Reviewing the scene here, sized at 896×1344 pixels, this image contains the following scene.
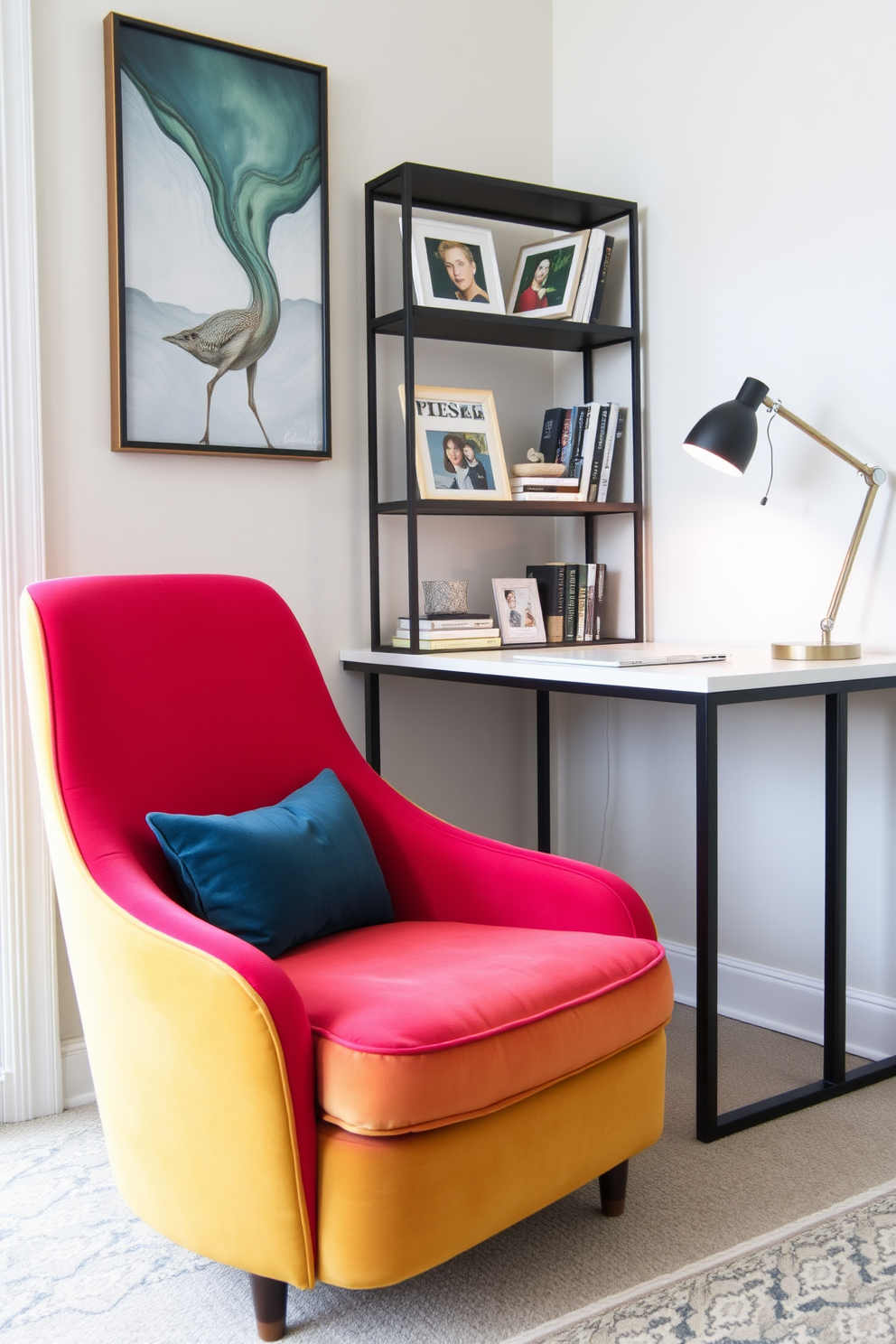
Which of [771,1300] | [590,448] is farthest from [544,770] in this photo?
[771,1300]

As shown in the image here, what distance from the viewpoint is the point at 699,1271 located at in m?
1.57

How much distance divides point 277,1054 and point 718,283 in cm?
192

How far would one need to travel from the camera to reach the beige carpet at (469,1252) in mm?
1504

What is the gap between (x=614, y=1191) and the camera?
1.72 metres

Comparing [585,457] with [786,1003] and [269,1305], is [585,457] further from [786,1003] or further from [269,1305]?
[269,1305]

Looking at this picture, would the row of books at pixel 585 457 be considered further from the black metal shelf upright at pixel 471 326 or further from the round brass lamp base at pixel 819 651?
the round brass lamp base at pixel 819 651

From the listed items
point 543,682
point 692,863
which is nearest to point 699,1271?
point 543,682

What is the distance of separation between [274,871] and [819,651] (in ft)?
3.48

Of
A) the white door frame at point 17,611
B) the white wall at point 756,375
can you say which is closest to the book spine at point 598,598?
the white wall at point 756,375

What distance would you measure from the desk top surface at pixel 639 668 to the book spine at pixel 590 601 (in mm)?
156

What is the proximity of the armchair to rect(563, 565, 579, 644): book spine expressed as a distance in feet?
2.89

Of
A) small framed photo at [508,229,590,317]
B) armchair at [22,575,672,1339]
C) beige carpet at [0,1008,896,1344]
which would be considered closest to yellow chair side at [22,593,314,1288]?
armchair at [22,575,672,1339]

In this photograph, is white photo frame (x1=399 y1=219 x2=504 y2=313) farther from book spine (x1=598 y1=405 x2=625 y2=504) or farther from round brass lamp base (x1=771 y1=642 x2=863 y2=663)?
round brass lamp base (x1=771 y1=642 x2=863 y2=663)

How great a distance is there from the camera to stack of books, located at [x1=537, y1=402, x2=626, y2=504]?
8.91ft
